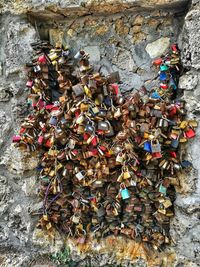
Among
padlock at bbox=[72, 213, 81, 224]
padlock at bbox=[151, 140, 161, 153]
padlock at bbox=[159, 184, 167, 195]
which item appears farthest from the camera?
padlock at bbox=[72, 213, 81, 224]

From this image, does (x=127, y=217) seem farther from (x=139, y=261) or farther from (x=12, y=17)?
(x=12, y=17)

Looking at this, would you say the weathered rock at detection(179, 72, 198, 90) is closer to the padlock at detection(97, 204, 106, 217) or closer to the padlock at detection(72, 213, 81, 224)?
the padlock at detection(97, 204, 106, 217)

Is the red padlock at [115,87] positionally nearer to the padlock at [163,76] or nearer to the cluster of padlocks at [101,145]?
the cluster of padlocks at [101,145]

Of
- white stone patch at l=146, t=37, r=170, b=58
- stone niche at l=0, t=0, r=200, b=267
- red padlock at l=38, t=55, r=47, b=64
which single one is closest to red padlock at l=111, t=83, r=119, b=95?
stone niche at l=0, t=0, r=200, b=267

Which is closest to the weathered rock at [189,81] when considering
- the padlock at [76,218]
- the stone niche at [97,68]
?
the stone niche at [97,68]

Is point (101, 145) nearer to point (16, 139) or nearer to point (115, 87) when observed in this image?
point (115, 87)

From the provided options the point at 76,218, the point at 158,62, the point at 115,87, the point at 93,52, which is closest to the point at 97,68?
the point at 93,52
